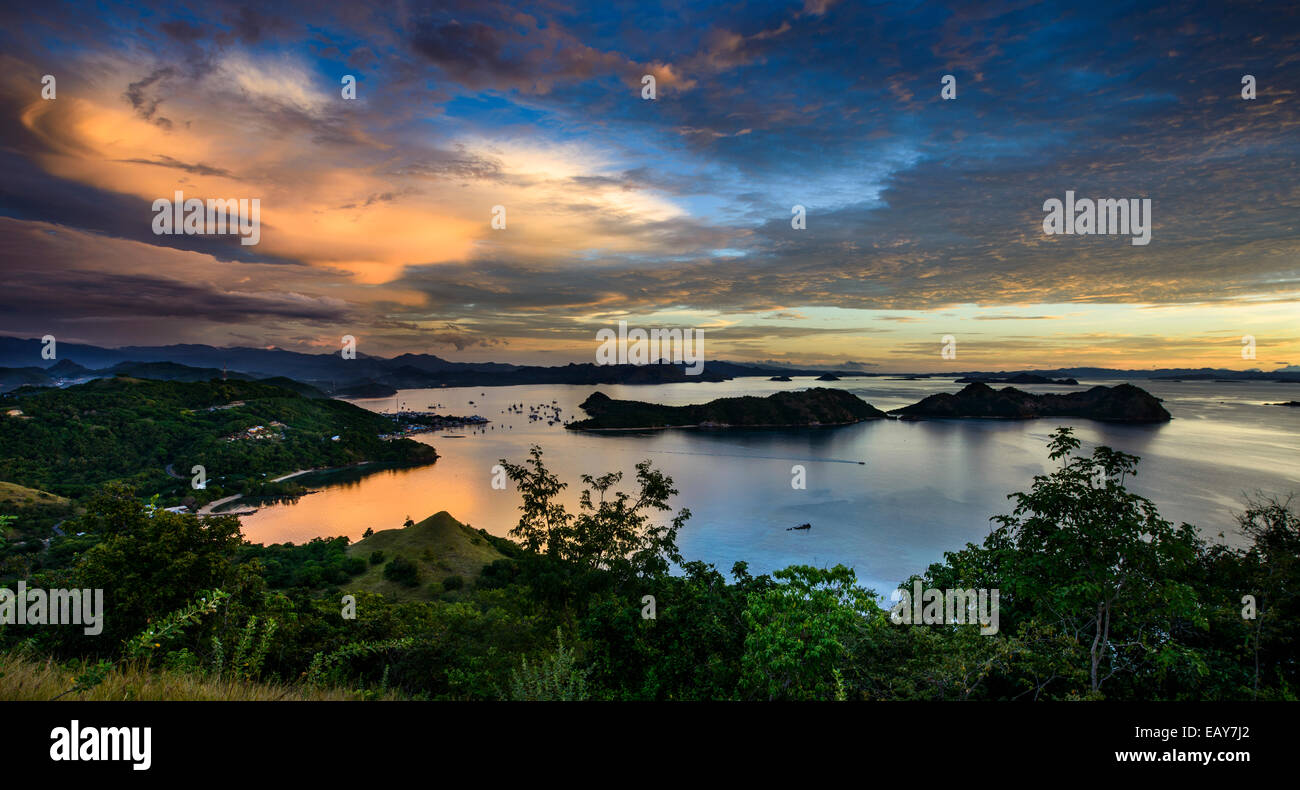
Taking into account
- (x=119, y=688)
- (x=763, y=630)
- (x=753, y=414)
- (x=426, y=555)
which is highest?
(x=119, y=688)

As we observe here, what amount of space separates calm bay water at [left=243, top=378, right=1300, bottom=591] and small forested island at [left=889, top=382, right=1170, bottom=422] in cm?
451

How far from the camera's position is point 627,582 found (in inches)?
551

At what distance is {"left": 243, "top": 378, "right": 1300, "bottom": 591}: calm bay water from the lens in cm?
4294

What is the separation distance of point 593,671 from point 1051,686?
27.7 ft

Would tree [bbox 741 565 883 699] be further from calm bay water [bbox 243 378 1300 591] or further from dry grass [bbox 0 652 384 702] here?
calm bay water [bbox 243 378 1300 591]

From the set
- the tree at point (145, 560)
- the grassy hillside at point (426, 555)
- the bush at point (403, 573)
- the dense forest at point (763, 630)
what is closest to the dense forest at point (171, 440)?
the grassy hillside at point (426, 555)

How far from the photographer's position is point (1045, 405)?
115 metres

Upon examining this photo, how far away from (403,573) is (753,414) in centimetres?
9442

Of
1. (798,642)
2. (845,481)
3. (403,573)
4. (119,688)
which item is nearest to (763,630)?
(798,642)

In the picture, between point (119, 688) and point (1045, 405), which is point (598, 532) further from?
point (1045, 405)

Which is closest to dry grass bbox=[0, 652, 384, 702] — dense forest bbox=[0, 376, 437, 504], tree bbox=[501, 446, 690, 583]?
A: tree bbox=[501, 446, 690, 583]

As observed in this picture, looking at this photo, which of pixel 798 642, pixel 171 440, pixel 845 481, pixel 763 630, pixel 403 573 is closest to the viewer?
pixel 798 642
